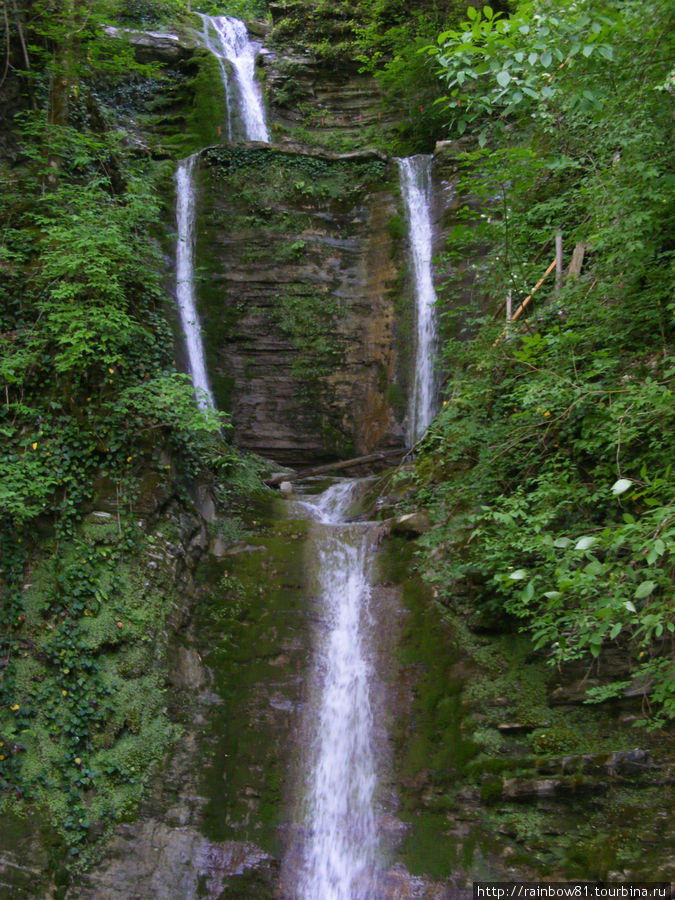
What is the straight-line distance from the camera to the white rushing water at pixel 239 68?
1588 cm

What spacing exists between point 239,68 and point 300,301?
8.40 metres

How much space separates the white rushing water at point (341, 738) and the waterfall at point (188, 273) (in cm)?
454

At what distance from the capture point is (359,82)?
16906 mm

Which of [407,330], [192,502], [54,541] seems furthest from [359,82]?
[54,541]

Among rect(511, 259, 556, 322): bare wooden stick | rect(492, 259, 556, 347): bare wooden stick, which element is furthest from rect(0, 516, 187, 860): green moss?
rect(511, 259, 556, 322): bare wooden stick

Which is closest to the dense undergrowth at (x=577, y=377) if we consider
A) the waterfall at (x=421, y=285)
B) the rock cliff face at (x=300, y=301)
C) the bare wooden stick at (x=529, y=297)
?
the bare wooden stick at (x=529, y=297)

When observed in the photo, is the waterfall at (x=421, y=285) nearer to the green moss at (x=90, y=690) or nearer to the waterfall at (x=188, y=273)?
A: the waterfall at (x=188, y=273)

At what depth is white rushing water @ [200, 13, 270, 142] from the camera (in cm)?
1588

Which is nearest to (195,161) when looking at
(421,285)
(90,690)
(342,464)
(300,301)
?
(300,301)

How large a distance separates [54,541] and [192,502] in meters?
1.80

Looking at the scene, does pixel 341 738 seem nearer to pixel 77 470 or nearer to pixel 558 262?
pixel 77 470

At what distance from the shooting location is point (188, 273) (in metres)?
12.1

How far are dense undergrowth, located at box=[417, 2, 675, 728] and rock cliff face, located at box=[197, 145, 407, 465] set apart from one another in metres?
4.06

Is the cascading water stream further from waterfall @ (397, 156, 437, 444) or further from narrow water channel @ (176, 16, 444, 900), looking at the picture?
waterfall @ (397, 156, 437, 444)
